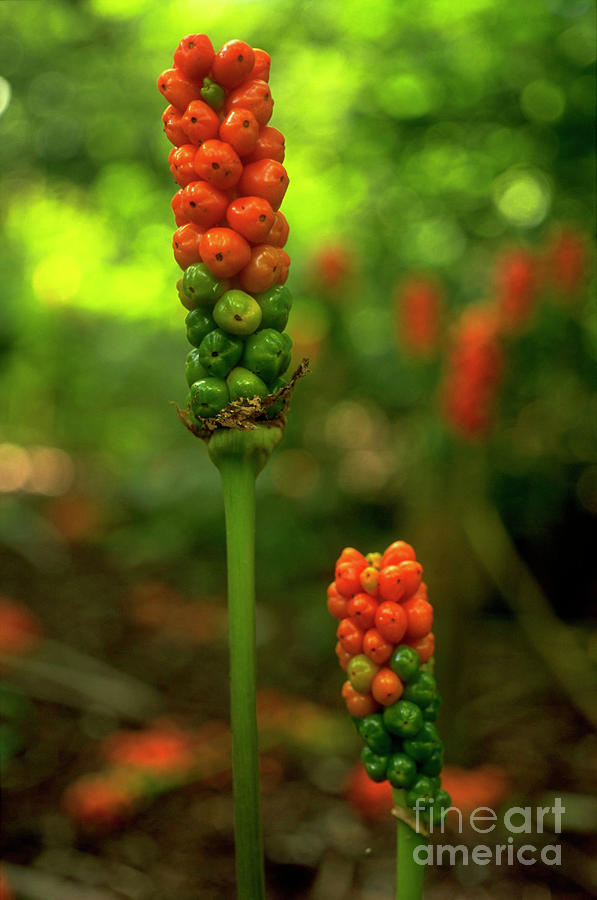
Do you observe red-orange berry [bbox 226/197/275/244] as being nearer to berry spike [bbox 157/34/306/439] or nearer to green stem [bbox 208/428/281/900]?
berry spike [bbox 157/34/306/439]

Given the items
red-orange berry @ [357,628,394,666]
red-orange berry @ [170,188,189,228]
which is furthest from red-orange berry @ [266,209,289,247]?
red-orange berry @ [357,628,394,666]

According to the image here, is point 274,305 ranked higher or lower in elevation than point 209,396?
higher

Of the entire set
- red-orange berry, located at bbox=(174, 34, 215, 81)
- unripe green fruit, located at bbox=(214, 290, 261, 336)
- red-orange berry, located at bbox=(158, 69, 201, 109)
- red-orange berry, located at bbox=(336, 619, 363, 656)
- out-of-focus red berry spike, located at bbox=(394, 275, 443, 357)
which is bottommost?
red-orange berry, located at bbox=(336, 619, 363, 656)

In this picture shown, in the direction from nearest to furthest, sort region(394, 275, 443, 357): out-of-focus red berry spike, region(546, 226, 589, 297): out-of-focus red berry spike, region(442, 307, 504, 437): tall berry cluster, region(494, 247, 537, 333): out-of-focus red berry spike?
region(442, 307, 504, 437): tall berry cluster < region(494, 247, 537, 333): out-of-focus red berry spike < region(546, 226, 589, 297): out-of-focus red berry spike < region(394, 275, 443, 357): out-of-focus red berry spike

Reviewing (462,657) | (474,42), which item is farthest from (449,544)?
(474,42)

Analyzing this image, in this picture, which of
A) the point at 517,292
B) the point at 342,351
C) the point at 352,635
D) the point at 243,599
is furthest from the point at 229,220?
the point at 342,351

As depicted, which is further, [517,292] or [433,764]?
[517,292]

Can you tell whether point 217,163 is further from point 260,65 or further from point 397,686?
point 397,686
